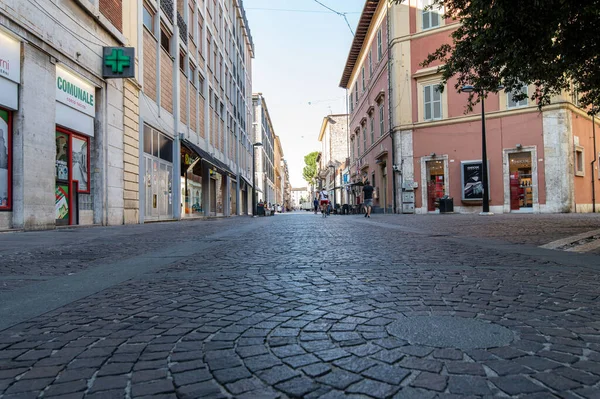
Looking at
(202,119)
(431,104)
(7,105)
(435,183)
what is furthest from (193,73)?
(435,183)

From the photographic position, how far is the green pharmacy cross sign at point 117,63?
466 inches

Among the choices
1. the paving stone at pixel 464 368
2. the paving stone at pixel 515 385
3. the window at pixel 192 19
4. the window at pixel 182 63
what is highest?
the window at pixel 192 19

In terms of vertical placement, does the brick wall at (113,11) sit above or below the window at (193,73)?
below

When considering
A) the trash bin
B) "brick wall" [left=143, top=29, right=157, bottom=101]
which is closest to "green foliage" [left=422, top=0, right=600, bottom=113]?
→ "brick wall" [left=143, top=29, right=157, bottom=101]

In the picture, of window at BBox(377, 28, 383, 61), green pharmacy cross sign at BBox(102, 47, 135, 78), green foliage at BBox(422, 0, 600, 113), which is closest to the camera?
green foliage at BBox(422, 0, 600, 113)

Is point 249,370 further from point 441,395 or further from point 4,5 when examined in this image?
point 4,5

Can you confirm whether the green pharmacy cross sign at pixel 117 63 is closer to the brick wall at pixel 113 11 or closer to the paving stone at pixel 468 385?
the brick wall at pixel 113 11

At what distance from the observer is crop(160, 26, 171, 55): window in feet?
56.4

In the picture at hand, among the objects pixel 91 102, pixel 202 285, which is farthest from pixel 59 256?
pixel 91 102

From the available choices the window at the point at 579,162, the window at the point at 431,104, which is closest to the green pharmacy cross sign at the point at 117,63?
the window at the point at 431,104

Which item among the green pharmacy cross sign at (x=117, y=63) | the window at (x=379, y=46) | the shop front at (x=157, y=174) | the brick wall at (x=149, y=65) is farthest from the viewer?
the window at (x=379, y=46)

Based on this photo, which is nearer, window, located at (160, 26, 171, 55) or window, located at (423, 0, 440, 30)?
window, located at (160, 26, 171, 55)

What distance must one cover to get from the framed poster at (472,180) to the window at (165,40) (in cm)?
1598

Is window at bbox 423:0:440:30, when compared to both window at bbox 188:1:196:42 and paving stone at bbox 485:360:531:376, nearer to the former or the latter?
window at bbox 188:1:196:42
